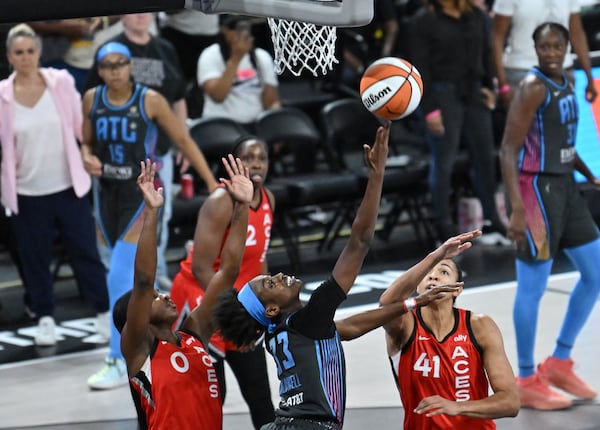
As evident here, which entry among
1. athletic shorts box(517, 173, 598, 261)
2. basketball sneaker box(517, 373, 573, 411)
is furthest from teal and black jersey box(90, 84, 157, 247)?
basketball sneaker box(517, 373, 573, 411)

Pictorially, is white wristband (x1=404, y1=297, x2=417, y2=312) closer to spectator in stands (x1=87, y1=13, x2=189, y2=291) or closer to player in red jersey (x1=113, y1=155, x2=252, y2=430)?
player in red jersey (x1=113, y1=155, x2=252, y2=430)

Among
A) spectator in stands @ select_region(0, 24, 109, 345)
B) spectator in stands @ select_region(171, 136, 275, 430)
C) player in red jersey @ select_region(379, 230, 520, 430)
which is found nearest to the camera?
player in red jersey @ select_region(379, 230, 520, 430)

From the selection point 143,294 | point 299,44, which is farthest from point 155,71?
point 143,294

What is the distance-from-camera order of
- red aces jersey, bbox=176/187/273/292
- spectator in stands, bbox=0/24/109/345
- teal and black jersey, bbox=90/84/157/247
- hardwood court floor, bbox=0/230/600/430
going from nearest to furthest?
red aces jersey, bbox=176/187/273/292, hardwood court floor, bbox=0/230/600/430, teal and black jersey, bbox=90/84/157/247, spectator in stands, bbox=0/24/109/345

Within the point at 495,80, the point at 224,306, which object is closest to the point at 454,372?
the point at 224,306

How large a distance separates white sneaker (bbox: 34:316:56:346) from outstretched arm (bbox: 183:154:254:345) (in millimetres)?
3327

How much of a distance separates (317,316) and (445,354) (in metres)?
0.81

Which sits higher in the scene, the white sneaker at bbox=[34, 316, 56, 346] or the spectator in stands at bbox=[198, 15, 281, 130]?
the spectator in stands at bbox=[198, 15, 281, 130]

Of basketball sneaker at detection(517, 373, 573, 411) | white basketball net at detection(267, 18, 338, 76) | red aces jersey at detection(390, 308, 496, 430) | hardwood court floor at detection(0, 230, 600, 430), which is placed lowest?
hardwood court floor at detection(0, 230, 600, 430)

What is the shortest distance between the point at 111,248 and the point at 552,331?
2.91 meters

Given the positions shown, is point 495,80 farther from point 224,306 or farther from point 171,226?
point 224,306

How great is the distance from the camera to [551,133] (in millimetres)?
7230

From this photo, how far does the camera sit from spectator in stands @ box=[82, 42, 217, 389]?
7844 mm

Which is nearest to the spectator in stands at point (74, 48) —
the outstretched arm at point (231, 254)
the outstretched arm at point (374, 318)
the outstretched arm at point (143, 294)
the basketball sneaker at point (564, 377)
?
the basketball sneaker at point (564, 377)
